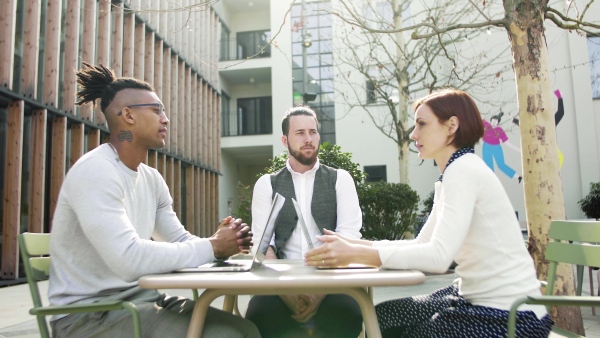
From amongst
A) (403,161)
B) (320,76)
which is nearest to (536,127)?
(403,161)

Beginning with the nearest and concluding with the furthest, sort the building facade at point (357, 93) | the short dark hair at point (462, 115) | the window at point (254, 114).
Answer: the short dark hair at point (462, 115), the building facade at point (357, 93), the window at point (254, 114)

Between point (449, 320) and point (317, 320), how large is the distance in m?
0.89

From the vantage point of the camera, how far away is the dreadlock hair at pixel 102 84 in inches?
98.2

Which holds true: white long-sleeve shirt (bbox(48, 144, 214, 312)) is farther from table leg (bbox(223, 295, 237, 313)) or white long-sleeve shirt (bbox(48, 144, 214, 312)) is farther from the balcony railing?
the balcony railing

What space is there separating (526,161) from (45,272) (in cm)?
367

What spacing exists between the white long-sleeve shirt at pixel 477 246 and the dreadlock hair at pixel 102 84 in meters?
1.47

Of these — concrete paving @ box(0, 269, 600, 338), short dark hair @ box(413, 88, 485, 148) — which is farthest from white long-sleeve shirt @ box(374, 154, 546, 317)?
concrete paving @ box(0, 269, 600, 338)

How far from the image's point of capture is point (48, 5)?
9.70m

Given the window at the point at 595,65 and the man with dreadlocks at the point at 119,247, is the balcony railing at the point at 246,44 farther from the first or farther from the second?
the man with dreadlocks at the point at 119,247

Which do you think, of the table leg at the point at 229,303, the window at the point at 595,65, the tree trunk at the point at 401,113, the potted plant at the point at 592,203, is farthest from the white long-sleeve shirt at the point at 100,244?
the window at the point at 595,65

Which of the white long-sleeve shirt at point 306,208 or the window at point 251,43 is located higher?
the window at point 251,43

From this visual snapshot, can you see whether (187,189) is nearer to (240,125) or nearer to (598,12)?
(240,125)

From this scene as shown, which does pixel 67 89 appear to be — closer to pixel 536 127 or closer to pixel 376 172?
pixel 536 127

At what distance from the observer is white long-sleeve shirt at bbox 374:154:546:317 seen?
1911mm
